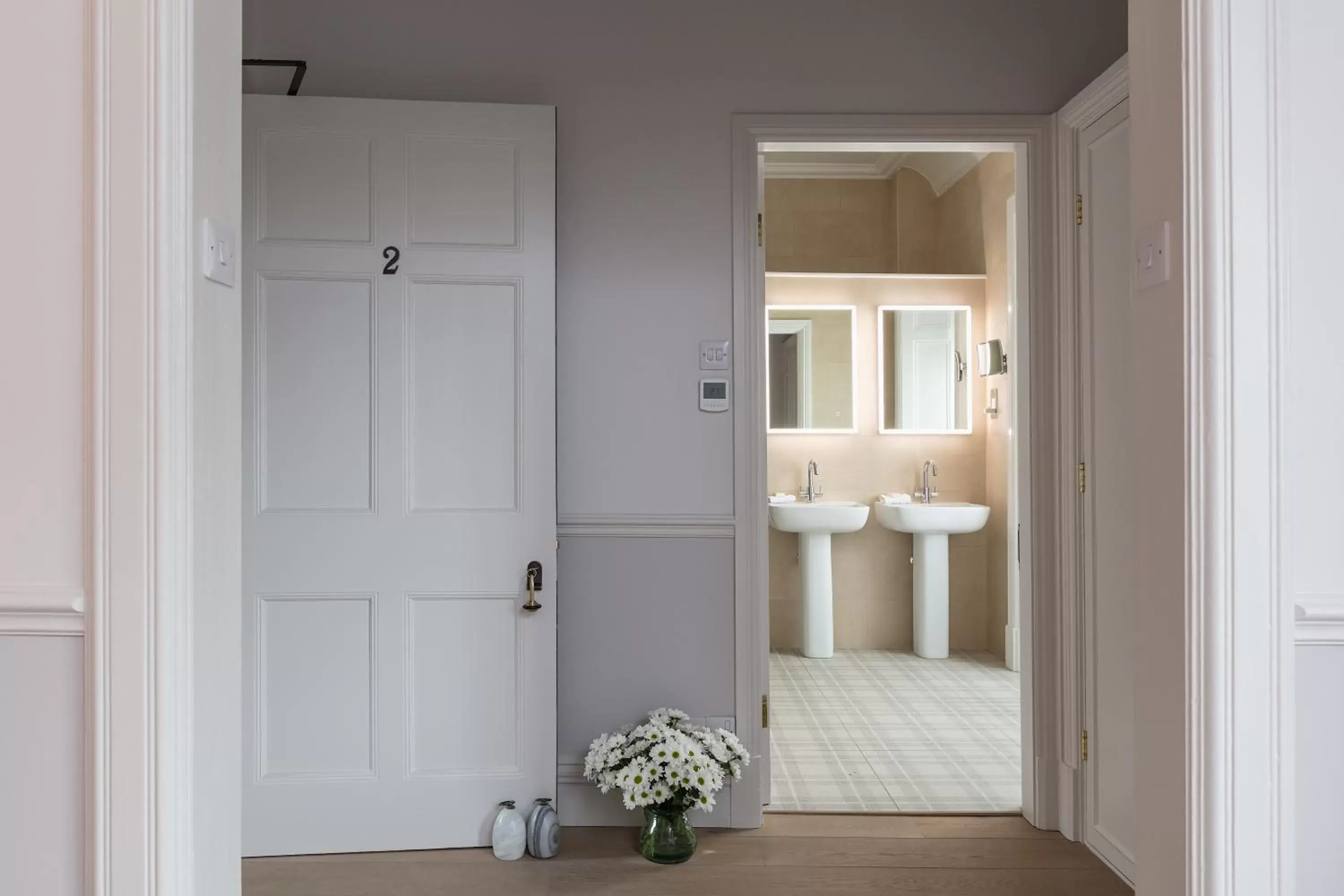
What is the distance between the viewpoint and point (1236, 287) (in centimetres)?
117

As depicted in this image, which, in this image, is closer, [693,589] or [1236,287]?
[1236,287]

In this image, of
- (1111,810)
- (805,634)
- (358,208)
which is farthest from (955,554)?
(358,208)

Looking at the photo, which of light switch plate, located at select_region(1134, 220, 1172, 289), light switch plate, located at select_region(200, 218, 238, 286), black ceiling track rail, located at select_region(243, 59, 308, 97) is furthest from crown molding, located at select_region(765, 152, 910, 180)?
light switch plate, located at select_region(200, 218, 238, 286)

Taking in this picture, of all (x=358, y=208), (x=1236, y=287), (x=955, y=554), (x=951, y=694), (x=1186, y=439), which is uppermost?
(x=358, y=208)

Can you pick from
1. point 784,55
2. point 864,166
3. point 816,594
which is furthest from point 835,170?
point 784,55

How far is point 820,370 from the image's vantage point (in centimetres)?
515

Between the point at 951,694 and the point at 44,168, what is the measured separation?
13.2 feet

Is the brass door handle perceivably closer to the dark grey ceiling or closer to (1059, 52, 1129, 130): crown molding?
the dark grey ceiling

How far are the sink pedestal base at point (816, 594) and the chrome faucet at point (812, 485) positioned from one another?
9.9 inches

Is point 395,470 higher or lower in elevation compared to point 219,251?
lower

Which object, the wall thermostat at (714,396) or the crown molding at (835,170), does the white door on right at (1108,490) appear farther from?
the crown molding at (835,170)

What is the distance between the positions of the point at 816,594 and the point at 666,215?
2722 mm

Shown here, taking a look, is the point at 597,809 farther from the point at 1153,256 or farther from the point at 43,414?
the point at 1153,256

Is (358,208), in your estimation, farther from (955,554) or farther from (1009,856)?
(955,554)
